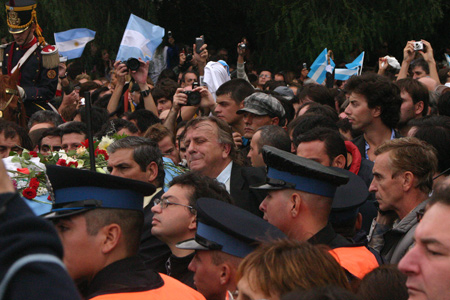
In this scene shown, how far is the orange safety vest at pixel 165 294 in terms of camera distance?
284 cm

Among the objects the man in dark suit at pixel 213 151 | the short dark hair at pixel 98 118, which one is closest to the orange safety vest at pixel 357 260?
the man in dark suit at pixel 213 151

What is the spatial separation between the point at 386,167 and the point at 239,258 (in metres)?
1.42

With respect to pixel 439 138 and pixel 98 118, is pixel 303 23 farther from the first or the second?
pixel 439 138

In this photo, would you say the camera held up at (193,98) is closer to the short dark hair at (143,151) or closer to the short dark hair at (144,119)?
the short dark hair at (144,119)

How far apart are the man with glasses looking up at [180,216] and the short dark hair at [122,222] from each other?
837mm

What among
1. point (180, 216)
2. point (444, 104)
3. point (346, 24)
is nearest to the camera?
point (180, 216)

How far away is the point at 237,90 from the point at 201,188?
3.15 metres

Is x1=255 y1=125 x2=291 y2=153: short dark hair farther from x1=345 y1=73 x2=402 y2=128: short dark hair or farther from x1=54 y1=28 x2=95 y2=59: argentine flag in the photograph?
x1=54 y1=28 x2=95 y2=59: argentine flag

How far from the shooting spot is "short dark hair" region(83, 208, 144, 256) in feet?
10.4

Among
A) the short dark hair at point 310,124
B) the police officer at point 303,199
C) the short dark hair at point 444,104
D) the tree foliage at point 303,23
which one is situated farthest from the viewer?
the tree foliage at point 303,23

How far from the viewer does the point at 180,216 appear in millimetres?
4148

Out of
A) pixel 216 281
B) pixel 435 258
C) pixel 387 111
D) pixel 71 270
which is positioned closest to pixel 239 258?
pixel 216 281

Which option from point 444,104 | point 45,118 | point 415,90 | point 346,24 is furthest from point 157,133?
point 346,24

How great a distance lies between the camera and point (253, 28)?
59.4ft
